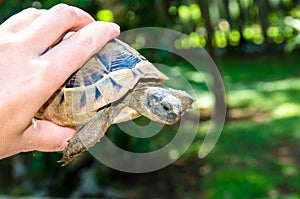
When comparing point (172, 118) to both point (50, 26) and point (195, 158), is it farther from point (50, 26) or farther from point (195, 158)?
point (195, 158)

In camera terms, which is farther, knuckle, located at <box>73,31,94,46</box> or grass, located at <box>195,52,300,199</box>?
grass, located at <box>195,52,300,199</box>

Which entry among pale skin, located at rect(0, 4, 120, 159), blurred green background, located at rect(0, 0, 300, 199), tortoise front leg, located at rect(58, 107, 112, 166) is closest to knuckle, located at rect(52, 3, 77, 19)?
pale skin, located at rect(0, 4, 120, 159)

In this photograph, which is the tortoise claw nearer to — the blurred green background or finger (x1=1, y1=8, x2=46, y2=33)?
finger (x1=1, y1=8, x2=46, y2=33)

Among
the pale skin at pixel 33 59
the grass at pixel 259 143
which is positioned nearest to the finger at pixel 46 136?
the pale skin at pixel 33 59

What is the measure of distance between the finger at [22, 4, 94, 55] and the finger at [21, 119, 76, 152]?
224 millimetres

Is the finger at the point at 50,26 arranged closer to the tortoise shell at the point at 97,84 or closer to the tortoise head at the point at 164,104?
the tortoise shell at the point at 97,84

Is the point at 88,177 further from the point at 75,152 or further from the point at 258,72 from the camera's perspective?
the point at 258,72

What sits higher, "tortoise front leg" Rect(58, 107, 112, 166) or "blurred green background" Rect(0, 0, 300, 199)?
"tortoise front leg" Rect(58, 107, 112, 166)

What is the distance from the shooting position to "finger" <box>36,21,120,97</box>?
1277 millimetres

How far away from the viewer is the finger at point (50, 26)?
1.30m

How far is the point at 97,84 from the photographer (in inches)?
56.9

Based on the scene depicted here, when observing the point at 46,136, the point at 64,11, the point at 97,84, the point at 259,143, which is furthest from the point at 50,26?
the point at 259,143

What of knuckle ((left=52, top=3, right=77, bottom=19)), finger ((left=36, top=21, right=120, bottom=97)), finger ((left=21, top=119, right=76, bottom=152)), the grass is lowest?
the grass

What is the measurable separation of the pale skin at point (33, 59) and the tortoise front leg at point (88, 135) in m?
0.10
